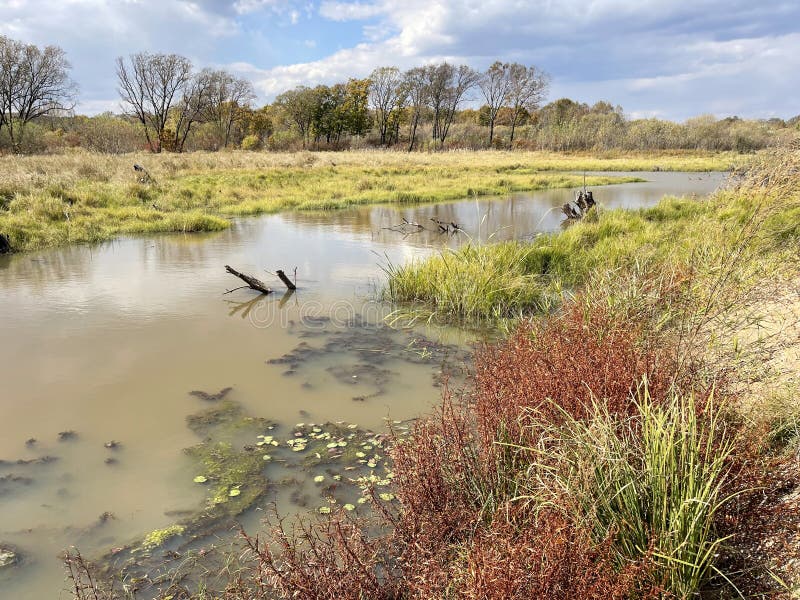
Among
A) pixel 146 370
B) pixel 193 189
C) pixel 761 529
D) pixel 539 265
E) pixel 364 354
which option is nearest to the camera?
pixel 761 529

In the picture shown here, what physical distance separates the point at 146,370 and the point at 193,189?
595 inches

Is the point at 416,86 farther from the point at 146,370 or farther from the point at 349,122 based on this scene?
the point at 146,370

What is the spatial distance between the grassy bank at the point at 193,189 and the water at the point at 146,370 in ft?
7.74

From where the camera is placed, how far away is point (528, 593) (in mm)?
1914

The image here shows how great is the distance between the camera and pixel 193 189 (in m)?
19.2

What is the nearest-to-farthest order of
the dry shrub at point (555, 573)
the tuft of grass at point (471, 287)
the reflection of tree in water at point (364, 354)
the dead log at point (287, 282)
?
1. the dry shrub at point (555, 573)
2. the reflection of tree in water at point (364, 354)
3. the tuft of grass at point (471, 287)
4. the dead log at point (287, 282)

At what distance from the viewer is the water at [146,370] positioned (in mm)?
3682

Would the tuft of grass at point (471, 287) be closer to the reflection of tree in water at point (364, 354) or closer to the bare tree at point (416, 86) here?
the reflection of tree in water at point (364, 354)

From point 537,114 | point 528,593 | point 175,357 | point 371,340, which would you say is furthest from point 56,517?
point 537,114

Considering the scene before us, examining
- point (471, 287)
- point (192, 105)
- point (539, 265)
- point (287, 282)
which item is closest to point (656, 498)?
point (471, 287)

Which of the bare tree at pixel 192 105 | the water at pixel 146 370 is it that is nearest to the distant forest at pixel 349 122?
the bare tree at pixel 192 105

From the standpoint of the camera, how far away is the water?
368 centimetres

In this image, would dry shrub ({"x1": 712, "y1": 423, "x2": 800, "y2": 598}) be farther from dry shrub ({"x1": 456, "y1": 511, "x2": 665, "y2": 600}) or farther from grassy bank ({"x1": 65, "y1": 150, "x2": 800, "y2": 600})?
dry shrub ({"x1": 456, "y1": 511, "x2": 665, "y2": 600})

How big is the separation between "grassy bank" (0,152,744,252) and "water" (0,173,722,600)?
2360 mm
